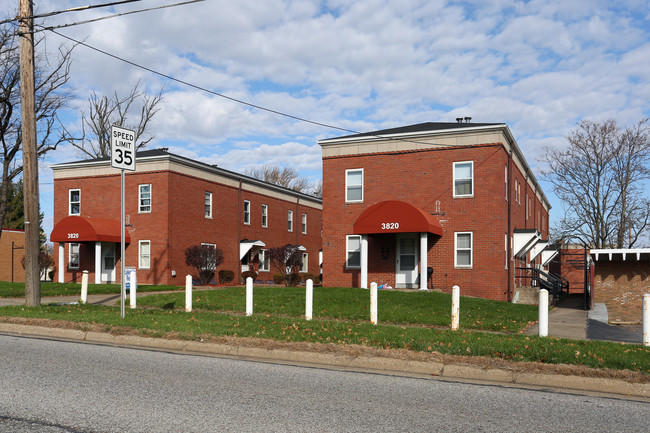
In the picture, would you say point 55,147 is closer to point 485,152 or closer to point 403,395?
point 485,152

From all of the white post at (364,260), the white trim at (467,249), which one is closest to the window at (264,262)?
the white post at (364,260)

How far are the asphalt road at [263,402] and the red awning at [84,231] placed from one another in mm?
22218

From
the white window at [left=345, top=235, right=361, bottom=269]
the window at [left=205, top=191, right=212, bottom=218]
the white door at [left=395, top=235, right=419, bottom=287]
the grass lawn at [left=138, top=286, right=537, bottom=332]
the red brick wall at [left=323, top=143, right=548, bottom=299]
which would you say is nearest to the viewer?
the grass lawn at [left=138, top=286, right=537, bottom=332]

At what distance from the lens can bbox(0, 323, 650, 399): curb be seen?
7422 mm

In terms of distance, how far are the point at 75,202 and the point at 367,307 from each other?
2382cm

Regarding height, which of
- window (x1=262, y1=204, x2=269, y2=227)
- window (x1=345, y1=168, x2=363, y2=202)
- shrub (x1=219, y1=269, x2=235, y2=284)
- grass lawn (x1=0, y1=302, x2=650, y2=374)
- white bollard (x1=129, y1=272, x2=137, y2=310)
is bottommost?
shrub (x1=219, y1=269, x2=235, y2=284)

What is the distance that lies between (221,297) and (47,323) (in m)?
6.99

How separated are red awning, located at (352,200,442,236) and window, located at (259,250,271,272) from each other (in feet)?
57.0

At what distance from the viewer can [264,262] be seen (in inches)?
1561

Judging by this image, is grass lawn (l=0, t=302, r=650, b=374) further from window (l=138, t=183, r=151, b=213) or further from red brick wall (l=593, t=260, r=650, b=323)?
window (l=138, t=183, r=151, b=213)

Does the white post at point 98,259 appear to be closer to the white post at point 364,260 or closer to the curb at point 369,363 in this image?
the white post at point 364,260

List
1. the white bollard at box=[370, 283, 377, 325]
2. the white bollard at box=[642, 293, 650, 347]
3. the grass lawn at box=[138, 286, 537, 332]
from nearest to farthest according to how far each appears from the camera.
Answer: the white bollard at box=[642, 293, 650, 347] → the white bollard at box=[370, 283, 377, 325] → the grass lawn at box=[138, 286, 537, 332]

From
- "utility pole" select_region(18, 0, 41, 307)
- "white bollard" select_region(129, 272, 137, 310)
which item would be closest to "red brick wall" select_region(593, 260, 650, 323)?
"white bollard" select_region(129, 272, 137, 310)

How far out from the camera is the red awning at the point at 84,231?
96.2 ft
